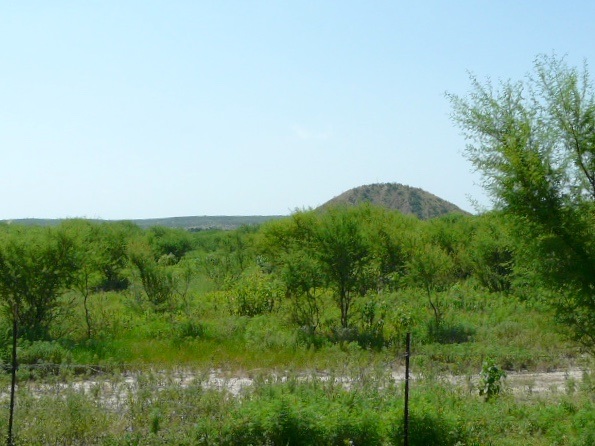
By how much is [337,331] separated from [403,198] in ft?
266

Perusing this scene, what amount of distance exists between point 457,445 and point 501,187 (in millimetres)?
3687

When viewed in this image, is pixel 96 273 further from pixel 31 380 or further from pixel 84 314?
pixel 31 380

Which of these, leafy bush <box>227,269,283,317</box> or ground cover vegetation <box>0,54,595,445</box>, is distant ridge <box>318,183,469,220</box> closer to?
ground cover vegetation <box>0,54,595,445</box>

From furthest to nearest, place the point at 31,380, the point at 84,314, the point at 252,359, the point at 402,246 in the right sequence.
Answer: the point at 402,246 → the point at 84,314 → the point at 252,359 → the point at 31,380

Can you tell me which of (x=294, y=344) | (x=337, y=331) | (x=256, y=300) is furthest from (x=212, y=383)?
(x=256, y=300)

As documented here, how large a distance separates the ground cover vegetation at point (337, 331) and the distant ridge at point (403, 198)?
67603mm

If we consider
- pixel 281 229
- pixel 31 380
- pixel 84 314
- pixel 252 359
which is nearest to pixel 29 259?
pixel 84 314

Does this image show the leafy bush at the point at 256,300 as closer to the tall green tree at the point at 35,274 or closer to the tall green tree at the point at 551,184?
the tall green tree at the point at 35,274

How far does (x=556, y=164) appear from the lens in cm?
949

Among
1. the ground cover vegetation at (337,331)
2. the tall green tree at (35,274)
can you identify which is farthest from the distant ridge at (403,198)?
the tall green tree at (35,274)

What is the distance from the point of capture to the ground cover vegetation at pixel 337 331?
8.59 metres

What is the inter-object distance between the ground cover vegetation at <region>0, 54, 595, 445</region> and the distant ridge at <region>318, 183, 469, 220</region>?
67603 millimetres

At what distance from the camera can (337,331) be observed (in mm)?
17109

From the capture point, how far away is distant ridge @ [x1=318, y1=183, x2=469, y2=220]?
94.1m
